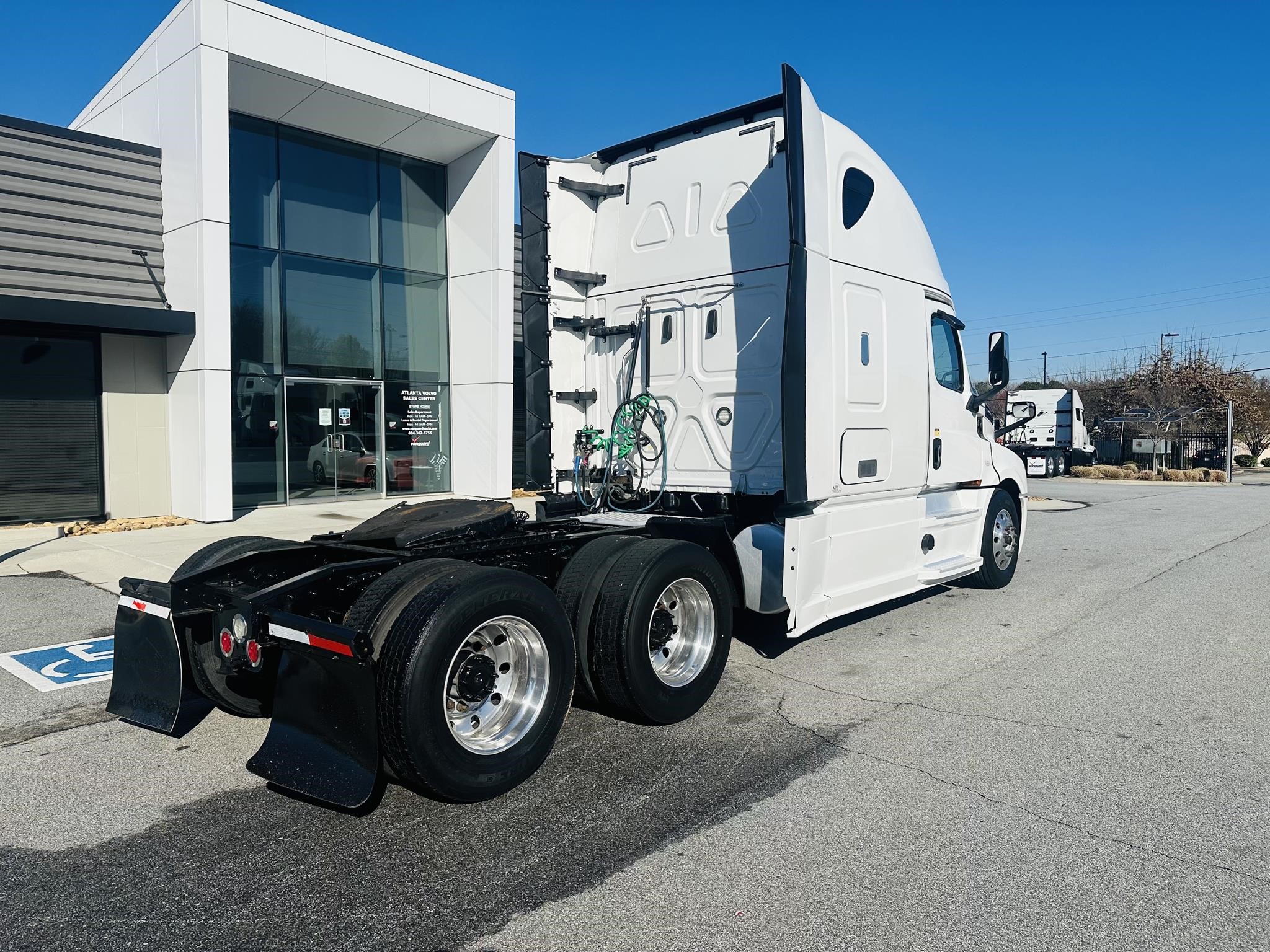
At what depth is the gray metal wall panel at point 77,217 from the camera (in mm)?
13086

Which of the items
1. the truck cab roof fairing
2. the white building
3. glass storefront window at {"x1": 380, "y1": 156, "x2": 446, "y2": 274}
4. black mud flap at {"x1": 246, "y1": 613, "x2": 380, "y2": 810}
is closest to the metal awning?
the white building

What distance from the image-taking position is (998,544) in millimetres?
8758

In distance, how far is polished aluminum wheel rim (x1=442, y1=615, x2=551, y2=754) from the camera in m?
3.98

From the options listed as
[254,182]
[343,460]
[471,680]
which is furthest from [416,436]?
[471,680]

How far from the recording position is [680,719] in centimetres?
497

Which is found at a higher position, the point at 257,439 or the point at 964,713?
the point at 257,439

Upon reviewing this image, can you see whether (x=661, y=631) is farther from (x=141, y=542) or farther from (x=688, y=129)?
(x=141, y=542)

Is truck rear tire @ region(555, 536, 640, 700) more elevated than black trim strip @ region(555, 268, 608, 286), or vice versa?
black trim strip @ region(555, 268, 608, 286)

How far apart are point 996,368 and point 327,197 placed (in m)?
12.9

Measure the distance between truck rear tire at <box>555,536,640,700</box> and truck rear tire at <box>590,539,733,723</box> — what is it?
0.13 feet

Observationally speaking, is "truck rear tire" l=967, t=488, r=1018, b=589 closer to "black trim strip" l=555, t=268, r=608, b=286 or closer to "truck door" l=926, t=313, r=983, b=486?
"truck door" l=926, t=313, r=983, b=486

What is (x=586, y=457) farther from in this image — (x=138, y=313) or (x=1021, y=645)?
(x=138, y=313)

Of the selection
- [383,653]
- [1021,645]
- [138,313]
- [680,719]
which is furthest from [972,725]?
[138,313]

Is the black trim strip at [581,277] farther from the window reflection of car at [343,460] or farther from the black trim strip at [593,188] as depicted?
the window reflection of car at [343,460]
